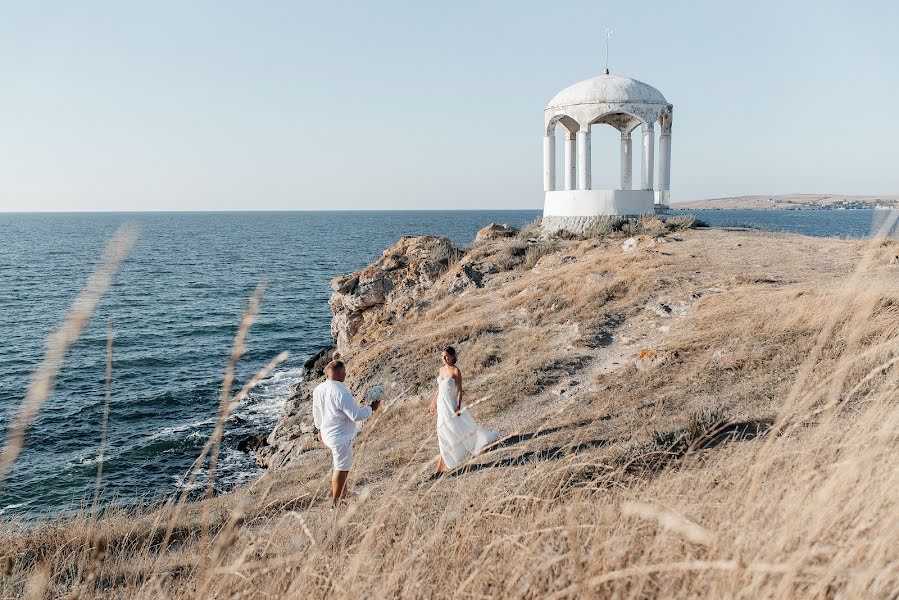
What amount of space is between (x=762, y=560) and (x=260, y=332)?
32.9 metres

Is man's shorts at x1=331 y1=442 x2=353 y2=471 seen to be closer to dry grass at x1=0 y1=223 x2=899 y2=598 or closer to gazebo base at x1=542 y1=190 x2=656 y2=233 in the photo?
dry grass at x1=0 y1=223 x2=899 y2=598

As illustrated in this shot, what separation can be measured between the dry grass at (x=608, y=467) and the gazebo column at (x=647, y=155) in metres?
4.52

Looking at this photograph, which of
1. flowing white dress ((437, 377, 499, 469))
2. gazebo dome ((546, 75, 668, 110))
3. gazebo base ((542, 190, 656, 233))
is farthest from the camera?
gazebo base ((542, 190, 656, 233))

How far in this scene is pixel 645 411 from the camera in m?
8.67

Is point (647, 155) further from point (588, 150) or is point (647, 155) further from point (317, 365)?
point (317, 365)

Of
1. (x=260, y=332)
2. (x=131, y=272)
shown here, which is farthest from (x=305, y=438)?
(x=131, y=272)

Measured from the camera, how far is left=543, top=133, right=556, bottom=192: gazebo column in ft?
81.5

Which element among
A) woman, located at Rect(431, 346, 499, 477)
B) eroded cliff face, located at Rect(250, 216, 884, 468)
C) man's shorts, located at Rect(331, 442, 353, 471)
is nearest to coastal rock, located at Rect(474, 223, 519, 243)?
eroded cliff face, located at Rect(250, 216, 884, 468)

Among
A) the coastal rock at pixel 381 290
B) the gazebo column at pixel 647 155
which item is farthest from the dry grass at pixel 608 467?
the gazebo column at pixel 647 155

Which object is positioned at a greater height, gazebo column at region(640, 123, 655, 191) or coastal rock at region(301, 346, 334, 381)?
gazebo column at region(640, 123, 655, 191)

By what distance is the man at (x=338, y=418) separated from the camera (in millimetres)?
6945

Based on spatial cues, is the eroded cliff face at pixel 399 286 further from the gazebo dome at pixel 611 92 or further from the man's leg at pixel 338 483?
the man's leg at pixel 338 483

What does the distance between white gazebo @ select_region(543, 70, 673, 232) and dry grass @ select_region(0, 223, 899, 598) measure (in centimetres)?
315

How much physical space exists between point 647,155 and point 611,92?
2.74 m
